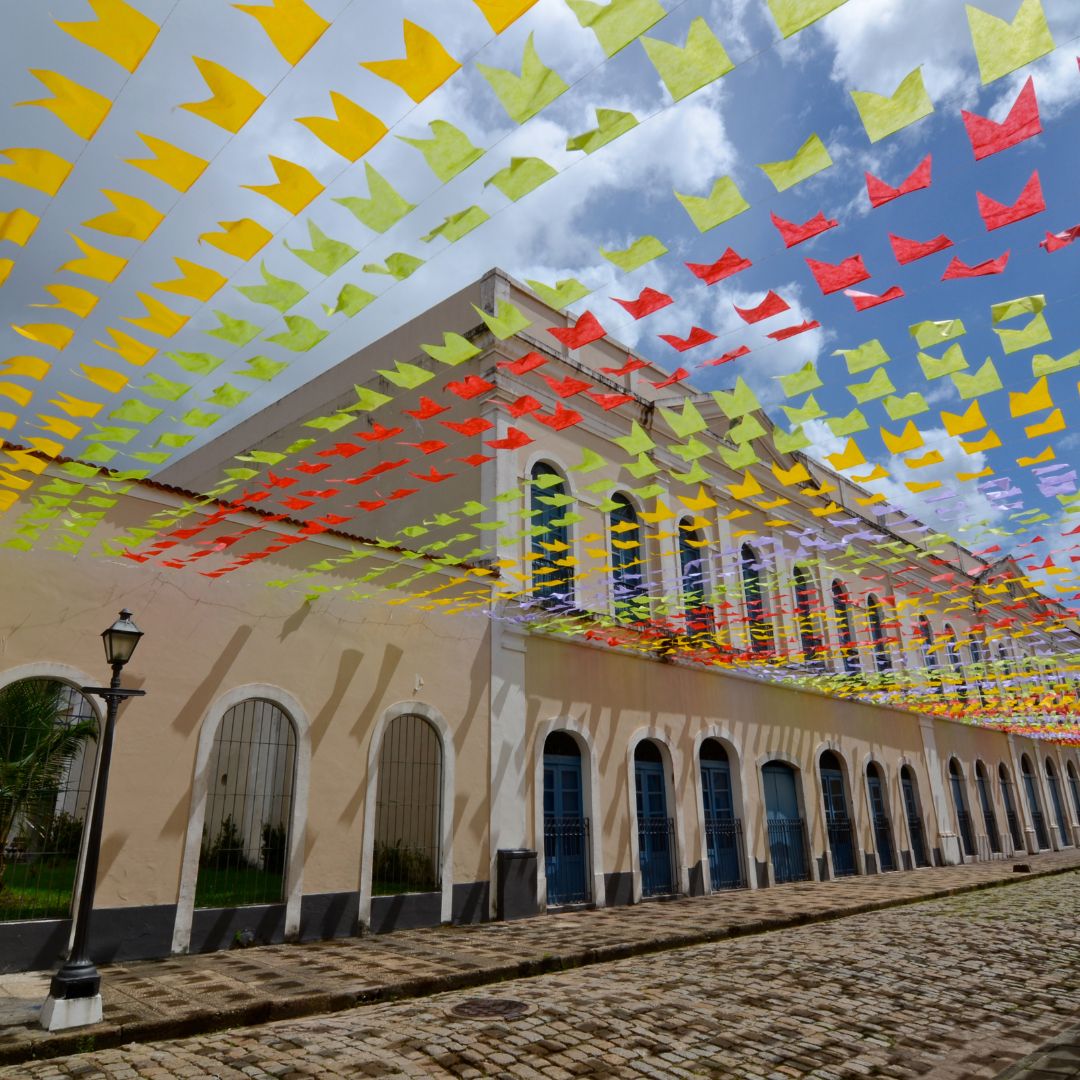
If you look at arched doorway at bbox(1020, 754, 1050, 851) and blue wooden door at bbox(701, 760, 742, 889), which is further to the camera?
arched doorway at bbox(1020, 754, 1050, 851)

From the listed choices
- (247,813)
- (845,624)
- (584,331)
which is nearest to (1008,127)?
(584,331)

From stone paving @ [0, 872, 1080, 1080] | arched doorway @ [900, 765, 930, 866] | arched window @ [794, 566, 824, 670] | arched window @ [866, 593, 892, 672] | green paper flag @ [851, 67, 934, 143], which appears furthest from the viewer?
arched window @ [866, 593, 892, 672]

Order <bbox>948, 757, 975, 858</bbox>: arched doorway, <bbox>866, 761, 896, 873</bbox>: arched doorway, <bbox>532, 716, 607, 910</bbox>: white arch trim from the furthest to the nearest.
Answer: <bbox>948, 757, 975, 858</bbox>: arched doorway → <bbox>866, 761, 896, 873</bbox>: arched doorway → <bbox>532, 716, 607, 910</bbox>: white arch trim

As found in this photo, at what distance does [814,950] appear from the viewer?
7.95m

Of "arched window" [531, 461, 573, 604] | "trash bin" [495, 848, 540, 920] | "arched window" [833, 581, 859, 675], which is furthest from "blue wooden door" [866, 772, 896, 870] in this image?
"trash bin" [495, 848, 540, 920]

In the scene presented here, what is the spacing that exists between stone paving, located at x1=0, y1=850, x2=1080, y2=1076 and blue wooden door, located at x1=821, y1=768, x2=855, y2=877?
4.20 metres

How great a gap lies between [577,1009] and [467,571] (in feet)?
18.0

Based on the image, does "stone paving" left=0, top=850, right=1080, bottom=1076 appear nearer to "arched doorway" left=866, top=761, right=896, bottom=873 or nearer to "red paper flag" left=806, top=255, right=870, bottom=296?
"red paper flag" left=806, top=255, right=870, bottom=296

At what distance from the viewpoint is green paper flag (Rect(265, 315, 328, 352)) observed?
15.0 ft

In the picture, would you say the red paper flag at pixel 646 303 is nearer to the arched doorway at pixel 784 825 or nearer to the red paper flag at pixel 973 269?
the red paper flag at pixel 973 269

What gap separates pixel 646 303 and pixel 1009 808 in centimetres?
2511

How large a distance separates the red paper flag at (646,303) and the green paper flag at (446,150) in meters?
1.36

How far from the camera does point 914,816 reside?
1855 cm

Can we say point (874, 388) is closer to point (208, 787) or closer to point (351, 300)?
point (351, 300)
